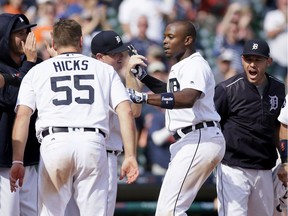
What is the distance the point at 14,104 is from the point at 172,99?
1516 millimetres

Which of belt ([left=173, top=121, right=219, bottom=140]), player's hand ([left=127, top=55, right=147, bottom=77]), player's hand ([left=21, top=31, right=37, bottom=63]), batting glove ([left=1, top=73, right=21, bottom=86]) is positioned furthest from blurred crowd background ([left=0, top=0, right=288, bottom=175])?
batting glove ([left=1, top=73, right=21, bottom=86])

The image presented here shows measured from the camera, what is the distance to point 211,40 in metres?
15.7

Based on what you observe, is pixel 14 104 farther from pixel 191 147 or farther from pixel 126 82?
pixel 191 147

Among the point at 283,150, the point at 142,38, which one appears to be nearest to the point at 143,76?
the point at 283,150

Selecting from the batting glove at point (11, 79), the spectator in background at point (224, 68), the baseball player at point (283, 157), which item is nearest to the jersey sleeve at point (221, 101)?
the baseball player at point (283, 157)

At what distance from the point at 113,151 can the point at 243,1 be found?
8.75 meters

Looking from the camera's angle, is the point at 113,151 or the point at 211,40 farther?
the point at 211,40

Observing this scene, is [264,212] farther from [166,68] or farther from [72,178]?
[166,68]

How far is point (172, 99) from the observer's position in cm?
761

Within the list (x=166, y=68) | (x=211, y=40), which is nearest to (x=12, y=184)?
(x=166, y=68)

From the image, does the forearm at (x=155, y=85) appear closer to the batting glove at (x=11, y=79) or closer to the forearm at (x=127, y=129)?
the batting glove at (x=11, y=79)

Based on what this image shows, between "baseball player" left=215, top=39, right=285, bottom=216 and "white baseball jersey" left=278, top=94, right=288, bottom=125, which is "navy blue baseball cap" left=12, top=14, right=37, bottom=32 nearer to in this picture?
"baseball player" left=215, top=39, right=285, bottom=216

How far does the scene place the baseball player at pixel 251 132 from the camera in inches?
345

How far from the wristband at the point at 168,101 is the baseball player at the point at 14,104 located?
131 centimetres
